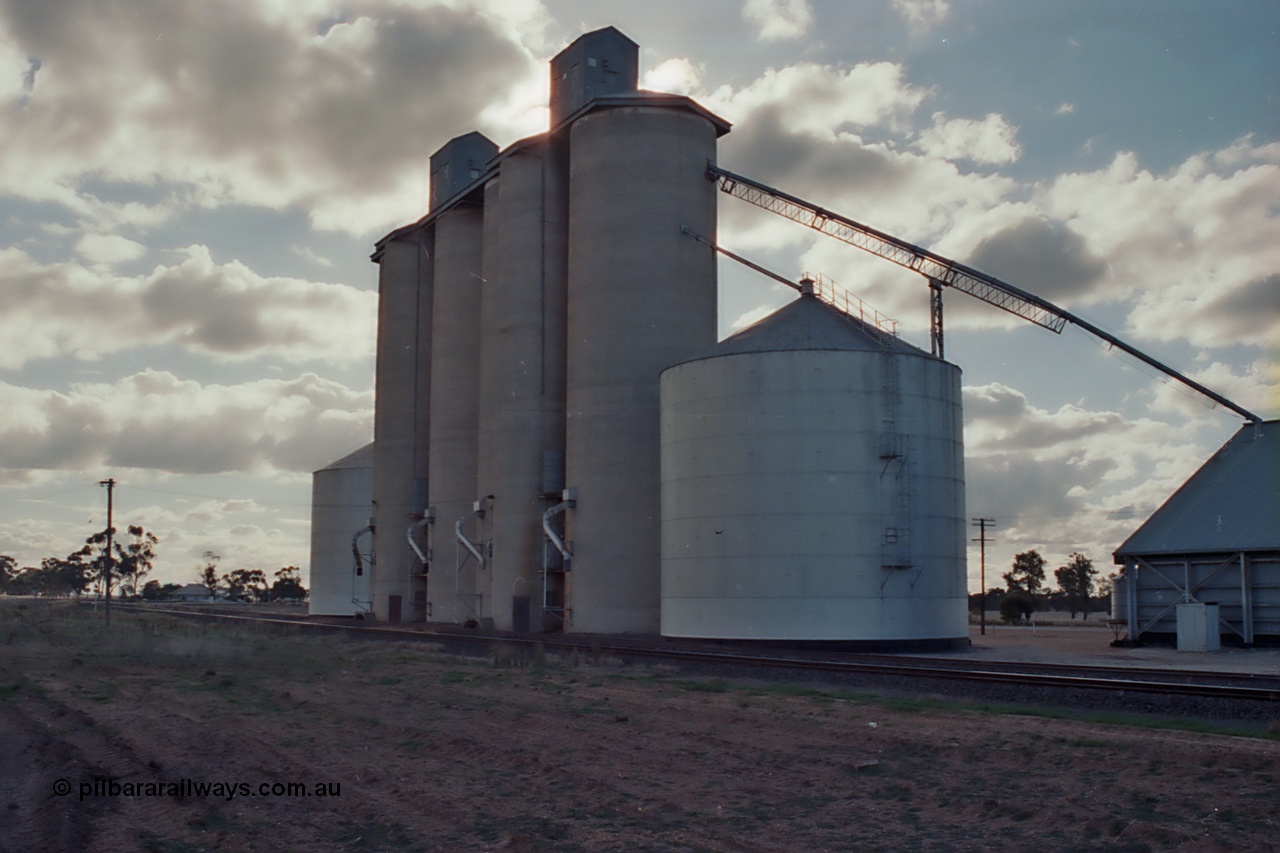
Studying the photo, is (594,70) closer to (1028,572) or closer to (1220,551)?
(1220,551)

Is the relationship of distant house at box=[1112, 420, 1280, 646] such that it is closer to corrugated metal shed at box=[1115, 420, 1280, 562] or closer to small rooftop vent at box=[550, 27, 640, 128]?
corrugated metal shed at box=[1115, 420, 1280, 562]

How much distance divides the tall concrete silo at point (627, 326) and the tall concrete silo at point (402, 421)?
2242 centimetres

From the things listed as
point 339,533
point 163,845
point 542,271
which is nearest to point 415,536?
point 339,533

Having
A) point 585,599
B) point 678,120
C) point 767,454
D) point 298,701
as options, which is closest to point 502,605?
point 585,599

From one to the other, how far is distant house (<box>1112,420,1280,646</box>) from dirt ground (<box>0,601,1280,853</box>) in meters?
24.2

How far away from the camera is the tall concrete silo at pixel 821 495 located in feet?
136

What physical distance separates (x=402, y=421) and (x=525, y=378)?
19246 millimetres

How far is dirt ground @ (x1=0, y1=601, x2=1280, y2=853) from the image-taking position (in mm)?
12602

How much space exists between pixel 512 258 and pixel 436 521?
695 inches

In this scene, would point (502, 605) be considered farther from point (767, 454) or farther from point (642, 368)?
point (767, 454)

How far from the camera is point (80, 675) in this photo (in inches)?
1248

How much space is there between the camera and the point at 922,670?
26.4 m

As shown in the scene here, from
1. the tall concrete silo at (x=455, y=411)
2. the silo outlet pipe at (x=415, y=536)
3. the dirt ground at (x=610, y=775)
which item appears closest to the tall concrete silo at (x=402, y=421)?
the silo outlet pipe at (x=415, y=536)

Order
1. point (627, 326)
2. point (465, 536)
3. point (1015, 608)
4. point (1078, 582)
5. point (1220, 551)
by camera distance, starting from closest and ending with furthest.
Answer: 1. point (1220, 551)
2. point (627, 326)
3. point (465, 536)
4. point (1015, 608)
5. point (1078, 582)
